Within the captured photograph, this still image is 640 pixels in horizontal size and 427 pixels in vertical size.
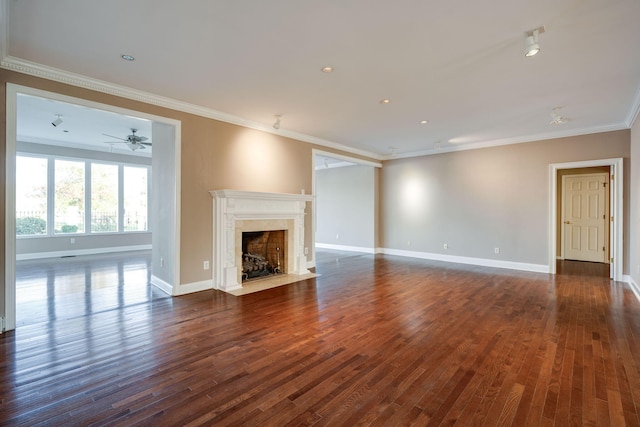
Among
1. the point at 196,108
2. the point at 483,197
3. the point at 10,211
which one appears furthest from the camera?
the point at 483,197

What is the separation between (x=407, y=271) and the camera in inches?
236

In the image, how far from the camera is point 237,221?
15.9ft

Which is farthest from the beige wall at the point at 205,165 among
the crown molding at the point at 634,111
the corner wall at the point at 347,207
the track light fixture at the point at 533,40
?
the crown molding at the point at 634,111

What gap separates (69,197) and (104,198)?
0.76 meters

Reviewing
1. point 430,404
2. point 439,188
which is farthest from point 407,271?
point 430,404

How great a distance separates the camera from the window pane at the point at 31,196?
23.3 ft

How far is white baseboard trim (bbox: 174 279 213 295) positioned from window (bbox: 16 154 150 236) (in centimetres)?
559

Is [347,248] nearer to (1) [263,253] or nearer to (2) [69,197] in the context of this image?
(1) [263,253]

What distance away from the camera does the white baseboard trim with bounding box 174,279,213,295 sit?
436 centimetres

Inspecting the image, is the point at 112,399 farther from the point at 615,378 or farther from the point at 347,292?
the point at 615,378

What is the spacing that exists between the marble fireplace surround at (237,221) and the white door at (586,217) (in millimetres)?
6724

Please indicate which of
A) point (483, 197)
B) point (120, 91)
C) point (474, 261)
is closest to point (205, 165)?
point (120, 91)

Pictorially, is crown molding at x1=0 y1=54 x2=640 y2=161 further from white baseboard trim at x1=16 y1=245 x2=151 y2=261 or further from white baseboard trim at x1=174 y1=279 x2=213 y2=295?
white baseboard trim at x1=16 y1=245 x2=151 y2=261

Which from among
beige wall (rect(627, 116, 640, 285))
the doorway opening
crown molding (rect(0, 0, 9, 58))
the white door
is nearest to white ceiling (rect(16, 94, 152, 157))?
crown molding (rect(0, 0, 9, 58))
